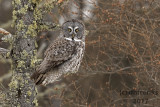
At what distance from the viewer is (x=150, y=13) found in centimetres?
777

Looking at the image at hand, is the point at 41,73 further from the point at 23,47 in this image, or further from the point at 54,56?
the point at 23,47

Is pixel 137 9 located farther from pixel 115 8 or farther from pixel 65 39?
pixel 65 39

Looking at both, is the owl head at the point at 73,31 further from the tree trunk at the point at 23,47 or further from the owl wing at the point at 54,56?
the tree trunk at the point at 23,47

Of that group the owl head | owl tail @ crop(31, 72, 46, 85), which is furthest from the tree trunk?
owl tail @ crop(31, 72, 46, 85)

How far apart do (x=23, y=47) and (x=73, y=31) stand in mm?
771

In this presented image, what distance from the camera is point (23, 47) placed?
4258mm

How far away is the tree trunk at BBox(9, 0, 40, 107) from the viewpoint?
4.20 meters

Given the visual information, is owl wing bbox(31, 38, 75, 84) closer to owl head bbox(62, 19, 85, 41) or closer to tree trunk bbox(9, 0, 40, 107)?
owl head bbox(62, 19, 85, 41)

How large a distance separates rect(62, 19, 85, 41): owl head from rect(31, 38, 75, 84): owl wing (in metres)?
0.14

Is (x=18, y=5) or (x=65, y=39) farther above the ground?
(x=18, y=5)

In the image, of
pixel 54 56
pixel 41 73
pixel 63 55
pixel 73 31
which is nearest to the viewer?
pixel 41 73

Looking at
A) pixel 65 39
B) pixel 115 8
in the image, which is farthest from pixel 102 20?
pixel 65 39

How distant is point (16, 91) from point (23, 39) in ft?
2.61

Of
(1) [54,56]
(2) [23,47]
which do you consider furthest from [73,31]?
(2) [23,47]
